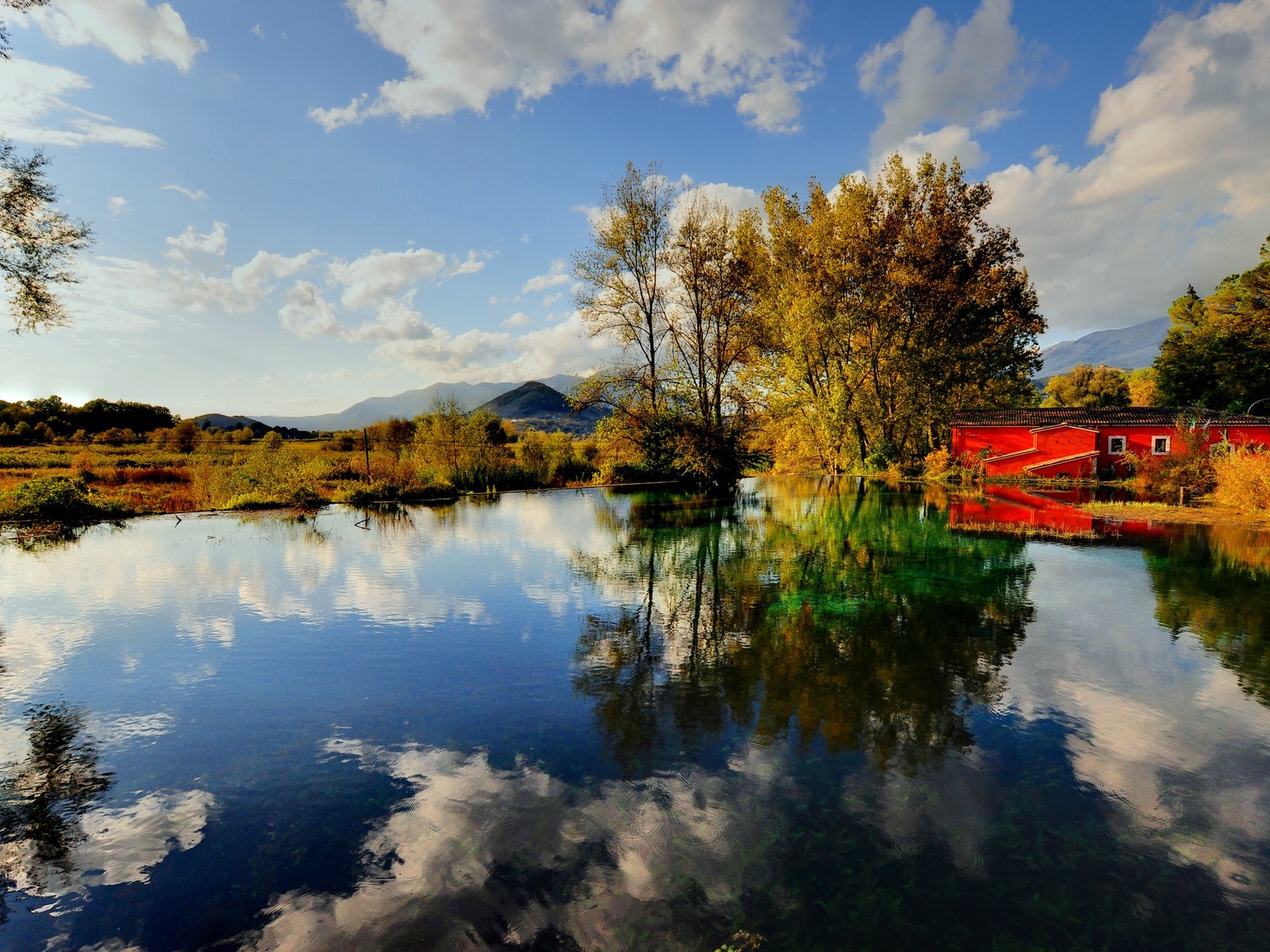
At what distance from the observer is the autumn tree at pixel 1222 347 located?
42.4 m

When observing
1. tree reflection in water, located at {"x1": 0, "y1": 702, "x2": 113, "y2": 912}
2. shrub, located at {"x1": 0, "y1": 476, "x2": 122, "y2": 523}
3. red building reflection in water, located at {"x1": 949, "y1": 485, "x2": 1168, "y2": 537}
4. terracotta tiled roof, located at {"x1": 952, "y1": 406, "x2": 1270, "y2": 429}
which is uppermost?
terracotta tiled roof, located at {"x1": 952, "y1": 406, "x2": 1270, "y2": 429}

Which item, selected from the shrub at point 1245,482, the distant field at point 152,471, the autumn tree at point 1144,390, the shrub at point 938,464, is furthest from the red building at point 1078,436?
the distant field at point 152,471

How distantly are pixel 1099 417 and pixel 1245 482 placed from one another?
53.3 ft

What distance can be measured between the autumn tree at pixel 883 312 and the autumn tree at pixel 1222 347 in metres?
18.3

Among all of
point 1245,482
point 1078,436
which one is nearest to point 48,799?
point 1245,482

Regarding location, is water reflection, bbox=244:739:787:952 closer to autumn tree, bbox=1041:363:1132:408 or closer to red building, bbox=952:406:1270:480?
red building, bbox=952:406:1270:480

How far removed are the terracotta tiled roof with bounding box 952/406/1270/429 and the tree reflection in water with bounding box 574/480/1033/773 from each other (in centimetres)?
2347

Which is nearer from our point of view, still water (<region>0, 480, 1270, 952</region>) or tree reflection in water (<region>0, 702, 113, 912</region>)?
still water (<region>0, 480, 1270, 952</region>)

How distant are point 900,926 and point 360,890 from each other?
326 centimetres

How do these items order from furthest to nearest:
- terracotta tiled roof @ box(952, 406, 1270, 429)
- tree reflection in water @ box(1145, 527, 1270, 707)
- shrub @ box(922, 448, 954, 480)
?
shrub @ box(922, 448, 954, 480) < terracotta tiled roof @ box(952, 406, 1270, 429) < tree reflection in water @ box(1145, 527, 1270, 707)

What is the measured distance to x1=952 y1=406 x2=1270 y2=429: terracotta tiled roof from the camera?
31.3 meters

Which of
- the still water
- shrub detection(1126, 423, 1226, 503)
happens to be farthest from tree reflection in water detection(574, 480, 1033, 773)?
shrub detection(1126, 423, 1226, 503)

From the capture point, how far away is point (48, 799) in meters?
4.67

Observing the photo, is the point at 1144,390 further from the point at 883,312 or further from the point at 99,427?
the point at 99,427
